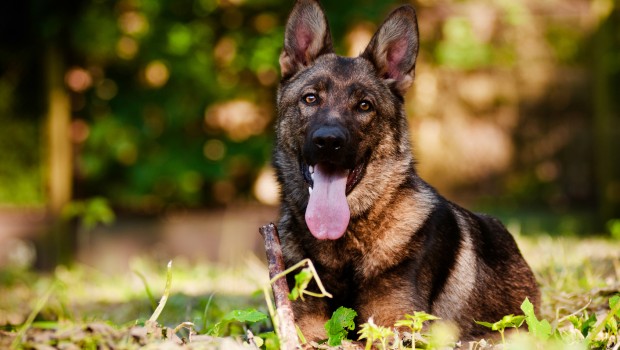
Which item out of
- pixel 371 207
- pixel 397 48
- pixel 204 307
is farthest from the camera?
pixel 204 307

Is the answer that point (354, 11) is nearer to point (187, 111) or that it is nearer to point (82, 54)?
point (187, 111)

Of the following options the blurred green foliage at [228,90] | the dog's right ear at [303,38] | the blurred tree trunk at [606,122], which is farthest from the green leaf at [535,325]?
the blurred tree trunk at [606,122]

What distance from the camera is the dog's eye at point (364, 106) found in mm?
3557

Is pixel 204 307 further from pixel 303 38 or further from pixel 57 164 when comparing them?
pixel 57 164

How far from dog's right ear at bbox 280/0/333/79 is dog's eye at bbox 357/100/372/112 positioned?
0.50 metres

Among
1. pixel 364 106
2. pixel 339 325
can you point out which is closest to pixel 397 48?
pixel 364 106

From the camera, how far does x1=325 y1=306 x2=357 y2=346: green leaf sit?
2738 millimetres

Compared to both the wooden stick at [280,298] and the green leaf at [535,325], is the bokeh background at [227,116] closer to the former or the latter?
the wooden stick at [280,298]

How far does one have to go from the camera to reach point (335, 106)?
350cm

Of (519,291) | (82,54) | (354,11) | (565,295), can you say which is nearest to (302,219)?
(519,291)

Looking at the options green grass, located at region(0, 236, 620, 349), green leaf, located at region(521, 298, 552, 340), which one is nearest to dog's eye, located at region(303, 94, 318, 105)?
green grass, located at region(0, 236, 620, 349)

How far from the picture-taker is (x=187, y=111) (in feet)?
27.2

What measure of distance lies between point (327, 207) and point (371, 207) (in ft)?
0.95

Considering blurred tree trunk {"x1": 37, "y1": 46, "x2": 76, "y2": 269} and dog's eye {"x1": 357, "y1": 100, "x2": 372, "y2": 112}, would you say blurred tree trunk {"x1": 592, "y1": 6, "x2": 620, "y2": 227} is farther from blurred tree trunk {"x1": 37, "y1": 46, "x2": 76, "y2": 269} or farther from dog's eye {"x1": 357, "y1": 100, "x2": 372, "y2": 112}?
blurred tree trunk {"x1": 37, "y1": 46, "x2": 76, "y2": 269}
